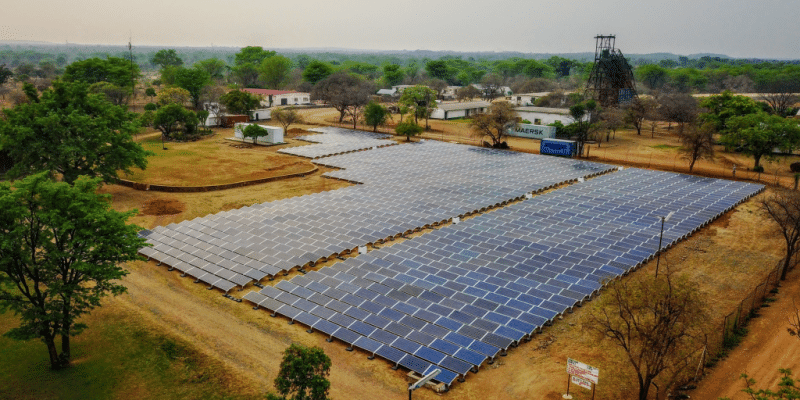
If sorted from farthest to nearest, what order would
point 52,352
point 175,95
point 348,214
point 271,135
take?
point 175,95
point 271,135
point 348,214
point 52,352

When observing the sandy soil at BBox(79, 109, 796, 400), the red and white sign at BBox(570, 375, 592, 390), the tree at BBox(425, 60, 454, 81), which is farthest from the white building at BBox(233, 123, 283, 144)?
the tree at BBox(425, 60, 454, 81)

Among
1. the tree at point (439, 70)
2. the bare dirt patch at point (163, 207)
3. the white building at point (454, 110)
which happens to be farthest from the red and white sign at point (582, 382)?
the tree at point (439, 70)

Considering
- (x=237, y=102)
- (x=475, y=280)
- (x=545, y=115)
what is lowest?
(x=475, y=280)

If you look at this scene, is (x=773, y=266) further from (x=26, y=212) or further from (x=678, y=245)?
(x=26, y=212)

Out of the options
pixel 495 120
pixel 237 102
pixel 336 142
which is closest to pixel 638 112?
pixel 495 120

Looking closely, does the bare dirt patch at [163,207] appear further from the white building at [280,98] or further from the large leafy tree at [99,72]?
the white building at [280,98]

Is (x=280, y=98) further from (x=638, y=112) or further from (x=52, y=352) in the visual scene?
(x=52, y=352)

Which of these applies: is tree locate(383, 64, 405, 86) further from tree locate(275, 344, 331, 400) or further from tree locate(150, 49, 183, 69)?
tree locate(275, 344, 331, 400)

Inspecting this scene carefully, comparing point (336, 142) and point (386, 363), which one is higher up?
point (336, 142)
